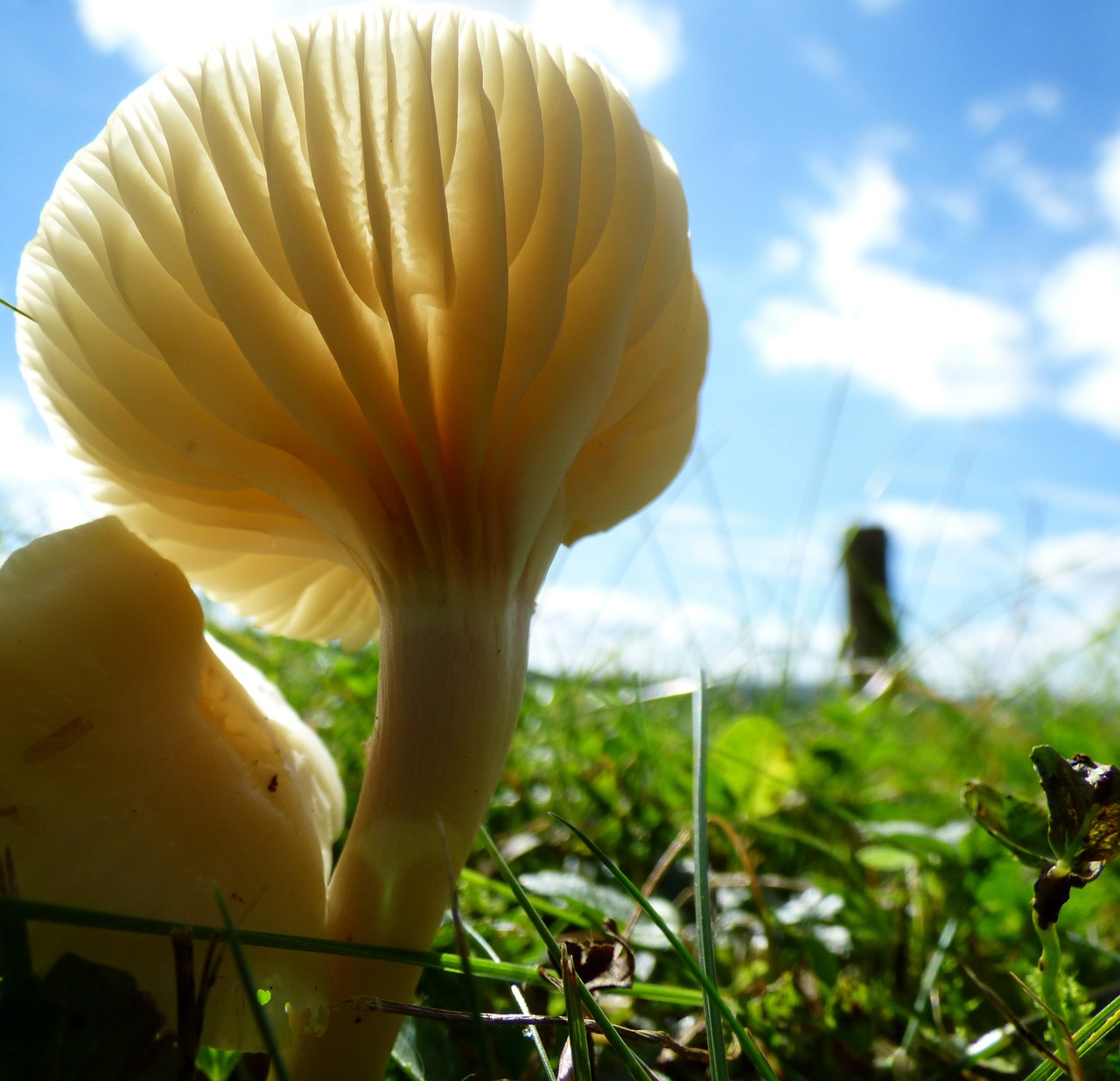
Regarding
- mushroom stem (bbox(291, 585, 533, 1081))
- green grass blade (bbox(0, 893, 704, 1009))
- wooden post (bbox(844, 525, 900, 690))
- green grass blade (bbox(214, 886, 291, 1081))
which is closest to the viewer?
green grass blade (bbox(214, 886, 291, 1081))

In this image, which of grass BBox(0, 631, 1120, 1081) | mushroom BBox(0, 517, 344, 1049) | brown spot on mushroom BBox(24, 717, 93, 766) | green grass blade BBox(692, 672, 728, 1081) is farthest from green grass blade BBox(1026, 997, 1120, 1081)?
brown spot on mushroom BBox(24, 717, 93, 766)

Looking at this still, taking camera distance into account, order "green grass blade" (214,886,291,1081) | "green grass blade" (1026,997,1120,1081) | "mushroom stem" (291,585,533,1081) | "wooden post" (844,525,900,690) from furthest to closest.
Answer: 1. "wooden post" (844,525,900,690)
2. "mushroom stem" (291,585,533,1081)
3. "green grass blade" (1026,997,1120,1081)
4. "green grass blade" (214,886,291,1081)

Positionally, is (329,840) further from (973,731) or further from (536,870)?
(973,731)

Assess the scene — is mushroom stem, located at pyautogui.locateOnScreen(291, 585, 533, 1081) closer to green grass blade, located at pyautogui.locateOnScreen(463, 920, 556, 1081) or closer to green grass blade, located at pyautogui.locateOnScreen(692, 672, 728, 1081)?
green grass blade, located at pyautogui.locateOnScreen(463, 920, 556, 1081)

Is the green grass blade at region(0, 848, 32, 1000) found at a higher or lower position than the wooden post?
lower

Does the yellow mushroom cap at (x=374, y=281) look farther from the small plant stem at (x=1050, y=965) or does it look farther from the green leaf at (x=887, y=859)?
the green leaf at (x=887, y=859)

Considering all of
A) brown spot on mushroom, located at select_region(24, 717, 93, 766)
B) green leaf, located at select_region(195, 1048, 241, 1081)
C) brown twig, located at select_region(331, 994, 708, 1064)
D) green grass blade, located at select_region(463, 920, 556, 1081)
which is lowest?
green leaf, located at select_region(195, 1048, 241, 1081)

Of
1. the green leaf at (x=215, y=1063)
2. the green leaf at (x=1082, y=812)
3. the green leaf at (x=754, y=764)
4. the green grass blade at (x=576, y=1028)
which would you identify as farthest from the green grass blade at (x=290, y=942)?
the green leaf at (x=754, y=764)
